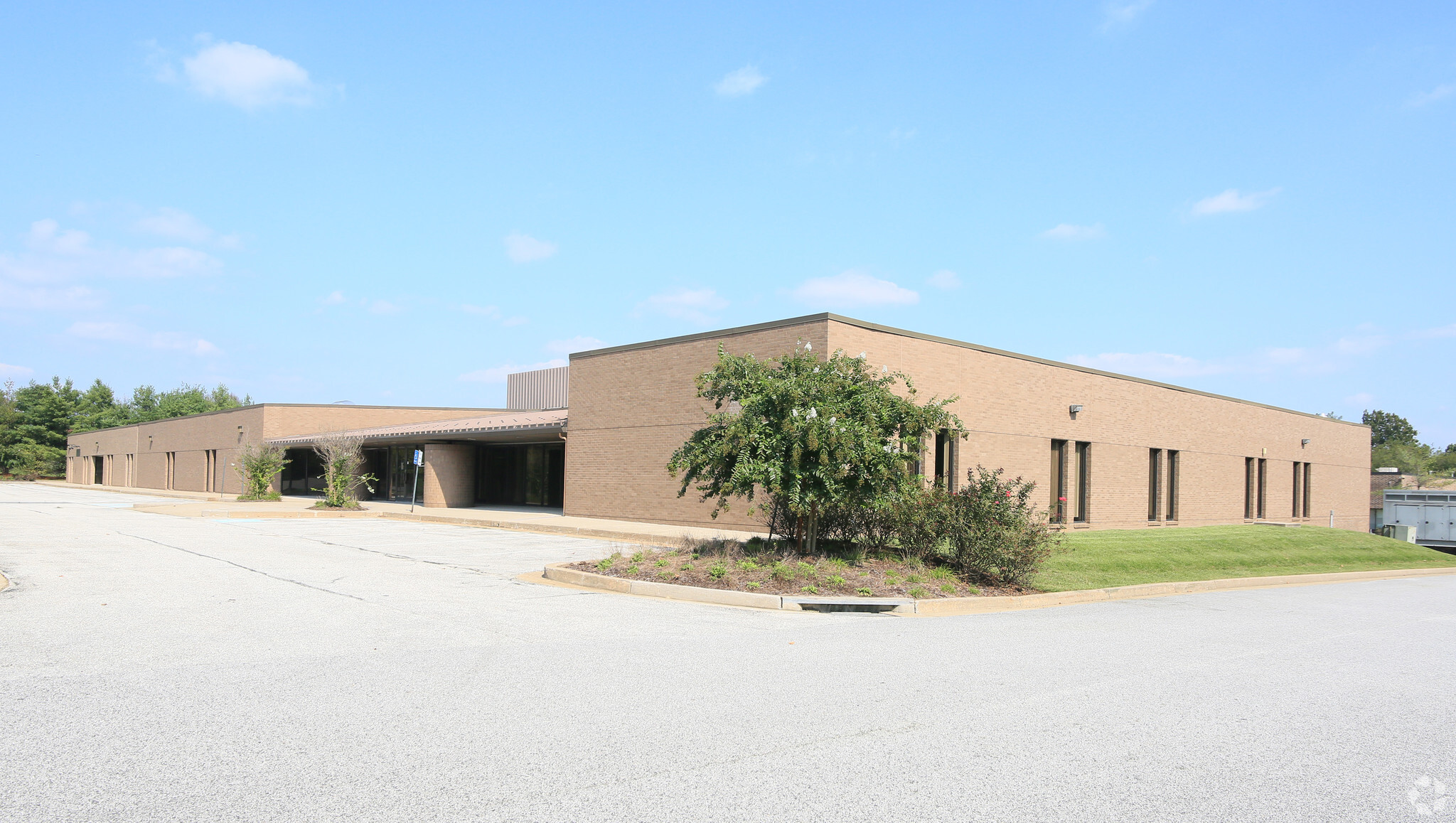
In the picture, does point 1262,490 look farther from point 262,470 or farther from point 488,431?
point 262,470

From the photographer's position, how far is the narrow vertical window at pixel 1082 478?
29094mm

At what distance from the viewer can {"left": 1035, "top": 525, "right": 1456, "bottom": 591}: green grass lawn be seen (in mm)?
17016

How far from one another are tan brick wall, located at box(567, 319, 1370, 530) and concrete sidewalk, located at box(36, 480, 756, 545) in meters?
1.08

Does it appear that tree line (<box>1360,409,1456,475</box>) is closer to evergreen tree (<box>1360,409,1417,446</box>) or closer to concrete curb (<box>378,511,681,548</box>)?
evergreen tree (<box>1360,409,1417,446</box>)

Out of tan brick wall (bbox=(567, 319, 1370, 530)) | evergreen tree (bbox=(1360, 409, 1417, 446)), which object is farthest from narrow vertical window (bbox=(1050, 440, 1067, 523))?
evergreen tree (bbox=(1360, 409, 1417, 446))

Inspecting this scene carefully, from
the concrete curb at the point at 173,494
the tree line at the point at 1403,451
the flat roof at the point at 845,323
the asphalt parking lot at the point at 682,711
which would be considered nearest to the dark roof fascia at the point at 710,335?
the flat roof at the point at 845,323

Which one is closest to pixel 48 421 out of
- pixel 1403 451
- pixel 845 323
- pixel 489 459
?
pixel 489 459

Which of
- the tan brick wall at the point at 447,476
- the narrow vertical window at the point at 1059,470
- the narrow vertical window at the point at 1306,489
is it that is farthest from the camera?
the narrow vertical window at the point at 1306,489

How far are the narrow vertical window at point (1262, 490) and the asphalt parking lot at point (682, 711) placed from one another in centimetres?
2824

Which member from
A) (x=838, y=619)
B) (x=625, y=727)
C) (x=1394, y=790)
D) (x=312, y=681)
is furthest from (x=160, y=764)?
(x=838, y=619)

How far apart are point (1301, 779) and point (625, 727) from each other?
3803 millimetres

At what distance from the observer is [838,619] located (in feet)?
36.1

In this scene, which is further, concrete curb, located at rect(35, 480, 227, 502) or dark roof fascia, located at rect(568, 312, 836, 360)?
concrete curb, located at rect(35, 480, 227, 502)

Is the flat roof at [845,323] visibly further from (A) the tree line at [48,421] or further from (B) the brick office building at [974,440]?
(A) the tree line at [48,421]
